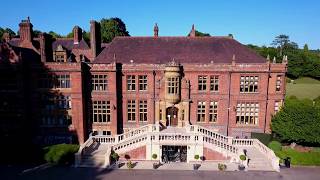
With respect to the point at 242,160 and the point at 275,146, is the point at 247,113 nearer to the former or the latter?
the point at 275,146

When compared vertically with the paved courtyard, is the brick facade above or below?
above

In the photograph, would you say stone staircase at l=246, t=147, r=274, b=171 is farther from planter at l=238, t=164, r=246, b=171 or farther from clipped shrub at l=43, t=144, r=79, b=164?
clipped shrub at l=43, t=144, r=79, b=164

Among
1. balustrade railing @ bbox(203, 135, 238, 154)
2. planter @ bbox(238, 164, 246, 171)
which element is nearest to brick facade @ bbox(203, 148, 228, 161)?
balustrade railing @ bbox(203, 135, 238, 154)

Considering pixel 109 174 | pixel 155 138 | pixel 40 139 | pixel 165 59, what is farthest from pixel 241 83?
pixel 40 139

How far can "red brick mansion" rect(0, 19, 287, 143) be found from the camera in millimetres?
29984

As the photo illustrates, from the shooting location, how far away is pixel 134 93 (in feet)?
106

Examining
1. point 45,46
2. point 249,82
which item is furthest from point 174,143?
point 45,46

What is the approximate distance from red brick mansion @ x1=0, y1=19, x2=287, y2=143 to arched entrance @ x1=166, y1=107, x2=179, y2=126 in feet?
0.39

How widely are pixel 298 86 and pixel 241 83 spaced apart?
5061 cm

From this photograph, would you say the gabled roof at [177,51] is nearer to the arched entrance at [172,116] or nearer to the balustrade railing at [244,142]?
the arched entrance at [172,116]

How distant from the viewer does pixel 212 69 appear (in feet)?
103

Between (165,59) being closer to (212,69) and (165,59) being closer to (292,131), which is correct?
(212,69)

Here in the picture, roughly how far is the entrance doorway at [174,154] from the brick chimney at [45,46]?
55.0ft

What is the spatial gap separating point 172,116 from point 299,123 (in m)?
13.9
